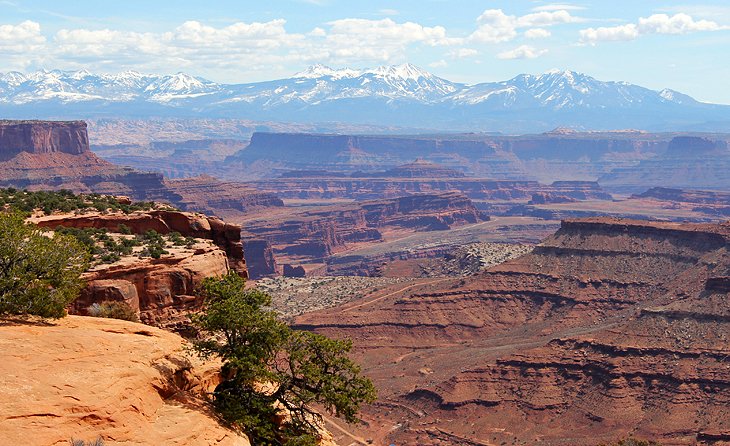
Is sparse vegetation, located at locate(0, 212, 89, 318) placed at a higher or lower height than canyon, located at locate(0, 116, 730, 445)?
higher

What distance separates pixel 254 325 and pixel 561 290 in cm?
10197

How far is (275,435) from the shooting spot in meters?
39.0

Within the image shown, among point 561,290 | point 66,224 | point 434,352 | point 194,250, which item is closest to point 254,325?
point 194,250

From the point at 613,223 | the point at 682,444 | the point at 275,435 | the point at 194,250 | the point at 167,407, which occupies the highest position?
the point at 194,250

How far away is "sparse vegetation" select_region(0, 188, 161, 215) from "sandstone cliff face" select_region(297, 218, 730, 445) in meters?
44.2

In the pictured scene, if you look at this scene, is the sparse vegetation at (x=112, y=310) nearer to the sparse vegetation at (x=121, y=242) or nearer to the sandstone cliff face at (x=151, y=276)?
the sandstone cliff face at (x=151, y=276)

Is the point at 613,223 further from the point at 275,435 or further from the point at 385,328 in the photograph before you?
the point at 275,435

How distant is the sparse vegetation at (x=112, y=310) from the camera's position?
134ft

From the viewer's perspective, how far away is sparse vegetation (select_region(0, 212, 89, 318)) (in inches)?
1400

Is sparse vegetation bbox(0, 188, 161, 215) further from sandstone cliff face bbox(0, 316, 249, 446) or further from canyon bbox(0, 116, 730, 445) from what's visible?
sandstone cliff face bbox(0, 316, 249, 446)

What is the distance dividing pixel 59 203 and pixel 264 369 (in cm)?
2265

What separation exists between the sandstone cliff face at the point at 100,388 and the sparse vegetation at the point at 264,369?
1266 millimetres

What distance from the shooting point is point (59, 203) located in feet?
181

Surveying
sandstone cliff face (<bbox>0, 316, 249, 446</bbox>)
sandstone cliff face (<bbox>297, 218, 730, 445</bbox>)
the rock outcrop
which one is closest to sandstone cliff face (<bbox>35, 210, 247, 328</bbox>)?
the rock outcrop
